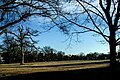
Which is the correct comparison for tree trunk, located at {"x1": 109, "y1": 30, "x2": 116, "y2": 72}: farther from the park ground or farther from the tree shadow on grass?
the park ground

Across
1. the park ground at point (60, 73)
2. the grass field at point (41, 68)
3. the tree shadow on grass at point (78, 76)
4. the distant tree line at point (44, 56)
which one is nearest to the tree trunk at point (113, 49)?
the tree shadow on grass at point (78, 76)

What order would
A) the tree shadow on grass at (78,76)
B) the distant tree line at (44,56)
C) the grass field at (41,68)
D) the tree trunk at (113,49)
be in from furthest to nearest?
the distant tree line at (44,56) < the grass field at (41,68) < the tree shadow on grass at (78,76) < the tree trunk at (113,49)

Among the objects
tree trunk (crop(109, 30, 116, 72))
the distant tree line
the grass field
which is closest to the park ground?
the grass field

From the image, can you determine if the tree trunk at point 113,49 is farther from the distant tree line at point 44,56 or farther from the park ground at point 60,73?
the distant tree line at point 44,56

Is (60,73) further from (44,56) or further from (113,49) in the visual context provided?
(44,56)

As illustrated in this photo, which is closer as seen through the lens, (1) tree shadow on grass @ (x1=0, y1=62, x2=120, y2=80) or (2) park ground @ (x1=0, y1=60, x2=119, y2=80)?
(1) tree shadow on grass @ (x1=0, y1=62, x2=120, y2=80)

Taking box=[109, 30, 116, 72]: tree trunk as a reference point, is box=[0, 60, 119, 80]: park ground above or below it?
below

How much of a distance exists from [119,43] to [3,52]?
8558 cm

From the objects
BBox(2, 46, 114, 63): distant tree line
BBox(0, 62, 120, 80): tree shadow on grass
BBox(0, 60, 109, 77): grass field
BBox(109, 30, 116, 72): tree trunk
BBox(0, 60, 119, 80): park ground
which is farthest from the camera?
BBox(2, 46, 114, 63): distant tree line

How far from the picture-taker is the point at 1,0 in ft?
95.9

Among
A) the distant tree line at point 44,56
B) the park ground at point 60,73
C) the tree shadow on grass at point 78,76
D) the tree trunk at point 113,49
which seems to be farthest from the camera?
the distant tree line at point 44,56

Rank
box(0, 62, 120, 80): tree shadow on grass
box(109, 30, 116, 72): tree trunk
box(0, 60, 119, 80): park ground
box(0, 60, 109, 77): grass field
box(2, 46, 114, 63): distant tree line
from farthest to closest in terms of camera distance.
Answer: box(2, 46, 114, 63): distant tree line
box(0, 60, 109, 77): grass field
box(0, 60, 119, 80): park ground
box(0, 62, 120, 80): tree shadow on grass
box(109, 30, 116, 72): tree trunk

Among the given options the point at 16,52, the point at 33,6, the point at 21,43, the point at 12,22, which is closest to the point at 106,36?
the point at 33,6

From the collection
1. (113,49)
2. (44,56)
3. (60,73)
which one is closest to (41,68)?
(60,73)
